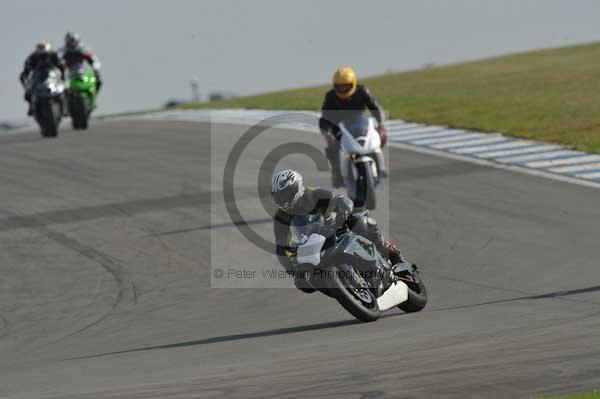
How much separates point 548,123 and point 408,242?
9523mm

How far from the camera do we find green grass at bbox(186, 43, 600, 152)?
72.4ft

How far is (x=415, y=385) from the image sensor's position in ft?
21.6

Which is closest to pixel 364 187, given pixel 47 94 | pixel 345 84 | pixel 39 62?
pixel 345 84

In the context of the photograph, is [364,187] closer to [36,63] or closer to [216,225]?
[216,225]

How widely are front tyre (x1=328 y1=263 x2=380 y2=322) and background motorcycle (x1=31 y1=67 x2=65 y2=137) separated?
14.2m

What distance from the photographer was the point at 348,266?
361 inches

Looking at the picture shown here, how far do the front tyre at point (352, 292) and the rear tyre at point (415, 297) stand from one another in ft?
1.68

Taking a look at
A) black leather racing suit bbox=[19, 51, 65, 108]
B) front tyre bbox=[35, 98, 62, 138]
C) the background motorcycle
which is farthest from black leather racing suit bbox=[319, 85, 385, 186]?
black leather racing suit bbox=[19, 51, 65, 108]

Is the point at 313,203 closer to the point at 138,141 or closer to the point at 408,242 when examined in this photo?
the point at 408,242

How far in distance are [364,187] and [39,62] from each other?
1060cm

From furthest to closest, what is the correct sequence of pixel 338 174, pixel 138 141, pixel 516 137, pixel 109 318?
pixel 138 141, pixel 516 137, pixel 338 174, pixel 109 318

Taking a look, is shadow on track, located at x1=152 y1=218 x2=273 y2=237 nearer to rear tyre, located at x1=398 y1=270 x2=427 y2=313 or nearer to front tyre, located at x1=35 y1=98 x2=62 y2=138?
rear tyre, located at x1=398 y1=270 x2=427 y2=313

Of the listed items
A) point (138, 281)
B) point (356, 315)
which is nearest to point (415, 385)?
point (356, 315)

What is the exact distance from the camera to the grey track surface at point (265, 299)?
7086 millimetres
